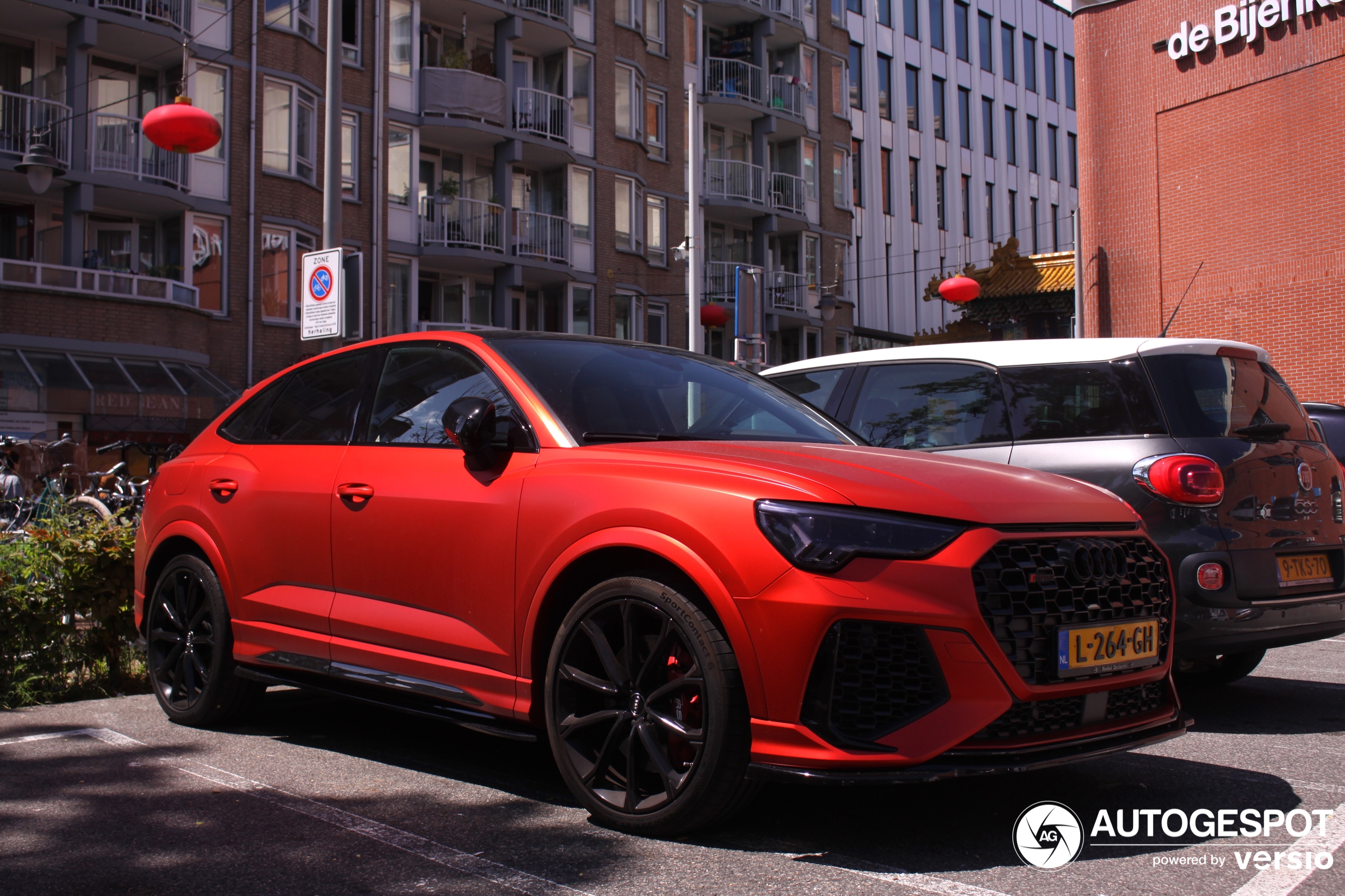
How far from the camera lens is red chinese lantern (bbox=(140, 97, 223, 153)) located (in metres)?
13.2

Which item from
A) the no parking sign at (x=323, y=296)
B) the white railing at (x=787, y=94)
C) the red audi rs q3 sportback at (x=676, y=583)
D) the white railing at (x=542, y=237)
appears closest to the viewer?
the red audi rs q3 sportback at (x=676, y=583)

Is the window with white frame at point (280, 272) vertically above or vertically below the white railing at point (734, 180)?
below

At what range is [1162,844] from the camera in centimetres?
364

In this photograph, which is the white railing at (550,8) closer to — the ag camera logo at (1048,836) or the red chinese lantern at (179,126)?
the red chinese lantern at (179,126)

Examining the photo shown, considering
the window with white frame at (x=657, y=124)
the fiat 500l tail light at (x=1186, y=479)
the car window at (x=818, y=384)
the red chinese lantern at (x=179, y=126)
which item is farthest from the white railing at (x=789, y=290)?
the fiat 500l tail light at (x=1186, y=479)

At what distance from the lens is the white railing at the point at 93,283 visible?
21016mm

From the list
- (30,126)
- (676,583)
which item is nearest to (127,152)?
(30,126)

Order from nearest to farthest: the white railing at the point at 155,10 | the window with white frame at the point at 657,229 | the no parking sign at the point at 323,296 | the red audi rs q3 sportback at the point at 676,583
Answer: the red audi rs q3 sportback at the point at 676,583 < the no parking sign at the point at 323,296 < the white railing at the point at 155,10 < the window with white frame at the point at 657,229

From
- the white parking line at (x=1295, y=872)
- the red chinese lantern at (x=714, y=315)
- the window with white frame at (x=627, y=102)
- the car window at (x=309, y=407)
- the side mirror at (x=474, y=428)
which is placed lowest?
the white parking line at (x=1295, y=872)

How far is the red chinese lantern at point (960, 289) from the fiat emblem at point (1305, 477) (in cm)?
2347

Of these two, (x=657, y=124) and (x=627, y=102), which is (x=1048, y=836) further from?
(x=657, y=124)

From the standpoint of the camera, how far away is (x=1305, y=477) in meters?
5.73

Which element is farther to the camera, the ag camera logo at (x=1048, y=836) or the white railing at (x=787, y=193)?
the white railing at (x=787, y=193)

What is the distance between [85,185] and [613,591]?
2174cm
